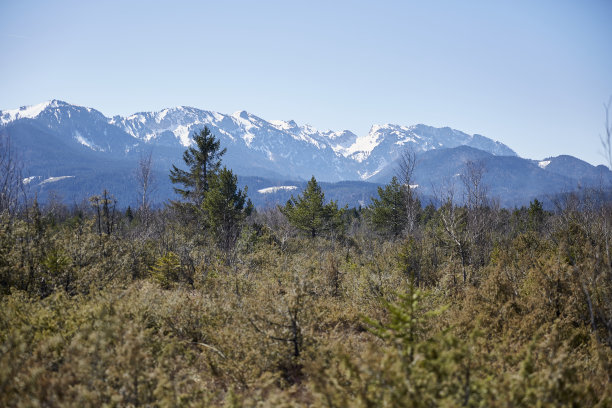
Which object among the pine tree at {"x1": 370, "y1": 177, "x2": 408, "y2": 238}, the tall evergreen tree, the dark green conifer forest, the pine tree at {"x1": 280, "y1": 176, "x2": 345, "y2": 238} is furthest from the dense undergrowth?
the pine tree at {"x1": 280, "y1": 176, "x2": 345, "y2": 238}

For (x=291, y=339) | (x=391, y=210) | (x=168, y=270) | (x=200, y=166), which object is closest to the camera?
(x=291, y=339)

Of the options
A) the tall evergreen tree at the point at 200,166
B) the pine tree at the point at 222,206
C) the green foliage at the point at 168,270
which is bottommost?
the green foliage at the point at 168,270

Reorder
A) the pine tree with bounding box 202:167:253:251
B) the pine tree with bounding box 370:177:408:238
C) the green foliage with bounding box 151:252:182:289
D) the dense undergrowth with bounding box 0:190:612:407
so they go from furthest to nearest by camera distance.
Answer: the pine tree with bounding box 370:177:408:238 < the pine tree with bounding box 202:167:253:251 < the green foliage with bounding box 151:252:182:289 < the dense undergrowth with bounding box 0:190:612:407

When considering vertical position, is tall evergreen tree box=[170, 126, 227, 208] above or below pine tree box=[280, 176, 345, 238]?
above

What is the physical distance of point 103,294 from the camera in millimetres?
6676

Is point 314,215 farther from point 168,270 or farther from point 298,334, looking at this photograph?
point 298,334

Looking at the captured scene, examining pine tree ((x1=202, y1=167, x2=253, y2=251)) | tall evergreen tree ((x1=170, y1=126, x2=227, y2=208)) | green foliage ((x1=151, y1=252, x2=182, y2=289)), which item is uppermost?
tall evergreen tree ((x1=170, y1=126, x2=227, y2=208))

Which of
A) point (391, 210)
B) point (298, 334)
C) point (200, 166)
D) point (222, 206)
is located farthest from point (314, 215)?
point (298, 334)

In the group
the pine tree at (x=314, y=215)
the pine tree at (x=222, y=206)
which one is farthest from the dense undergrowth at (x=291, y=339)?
the pine tree at (x=314, y=215)

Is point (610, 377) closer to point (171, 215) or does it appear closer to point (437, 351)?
point (437, 351)

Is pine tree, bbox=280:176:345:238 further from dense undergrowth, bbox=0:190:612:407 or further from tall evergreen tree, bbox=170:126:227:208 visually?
dense undergrowth, bbox=0:190:612:407

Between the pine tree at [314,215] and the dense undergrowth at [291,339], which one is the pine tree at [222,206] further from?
the dense undergrowth at [291,339]

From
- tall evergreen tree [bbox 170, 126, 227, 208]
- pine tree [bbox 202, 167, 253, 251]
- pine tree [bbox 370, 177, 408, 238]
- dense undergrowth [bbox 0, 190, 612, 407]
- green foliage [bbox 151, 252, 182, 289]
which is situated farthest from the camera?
pine tree [bbox 370, 177, 408, 238]

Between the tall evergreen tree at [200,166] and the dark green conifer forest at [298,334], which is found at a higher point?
the tall evergreen tree at [200,166]
